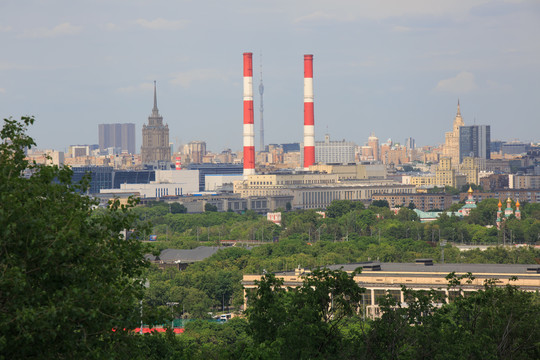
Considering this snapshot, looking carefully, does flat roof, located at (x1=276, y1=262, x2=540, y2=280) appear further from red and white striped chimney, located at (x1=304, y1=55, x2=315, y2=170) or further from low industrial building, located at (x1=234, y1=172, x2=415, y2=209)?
low industrial building, located at (x1=234, y1=172, x2=415, y2=209)

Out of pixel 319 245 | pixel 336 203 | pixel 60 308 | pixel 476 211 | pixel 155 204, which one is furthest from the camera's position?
pixel 155 204

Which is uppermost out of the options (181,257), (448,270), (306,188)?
(306,188)

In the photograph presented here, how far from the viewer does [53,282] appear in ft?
55.4

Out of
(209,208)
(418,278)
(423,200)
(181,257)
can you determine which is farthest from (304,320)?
(423,200)

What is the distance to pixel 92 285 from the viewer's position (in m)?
17.0

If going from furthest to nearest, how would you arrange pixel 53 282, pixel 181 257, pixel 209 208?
pixel 209 208 < pixel 181 257 < pixel 53 282

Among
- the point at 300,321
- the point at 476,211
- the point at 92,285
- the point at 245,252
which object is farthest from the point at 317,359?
the point at 476,211

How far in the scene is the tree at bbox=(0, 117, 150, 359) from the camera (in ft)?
52.2

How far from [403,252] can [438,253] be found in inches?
99.5

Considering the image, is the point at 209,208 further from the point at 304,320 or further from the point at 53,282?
the point at 53,282

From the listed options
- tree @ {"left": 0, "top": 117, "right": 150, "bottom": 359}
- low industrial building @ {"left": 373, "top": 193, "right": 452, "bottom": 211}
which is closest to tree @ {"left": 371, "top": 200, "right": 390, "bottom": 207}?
low industrial building @ {"left": 373, "top": 193, "right": 452, "bottom": 211}

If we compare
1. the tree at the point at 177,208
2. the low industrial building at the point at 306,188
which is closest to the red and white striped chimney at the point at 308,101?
the low industrial building at the point at 306,188

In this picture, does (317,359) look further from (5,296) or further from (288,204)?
(288,204)

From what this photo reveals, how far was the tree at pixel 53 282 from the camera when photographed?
15.9 m
